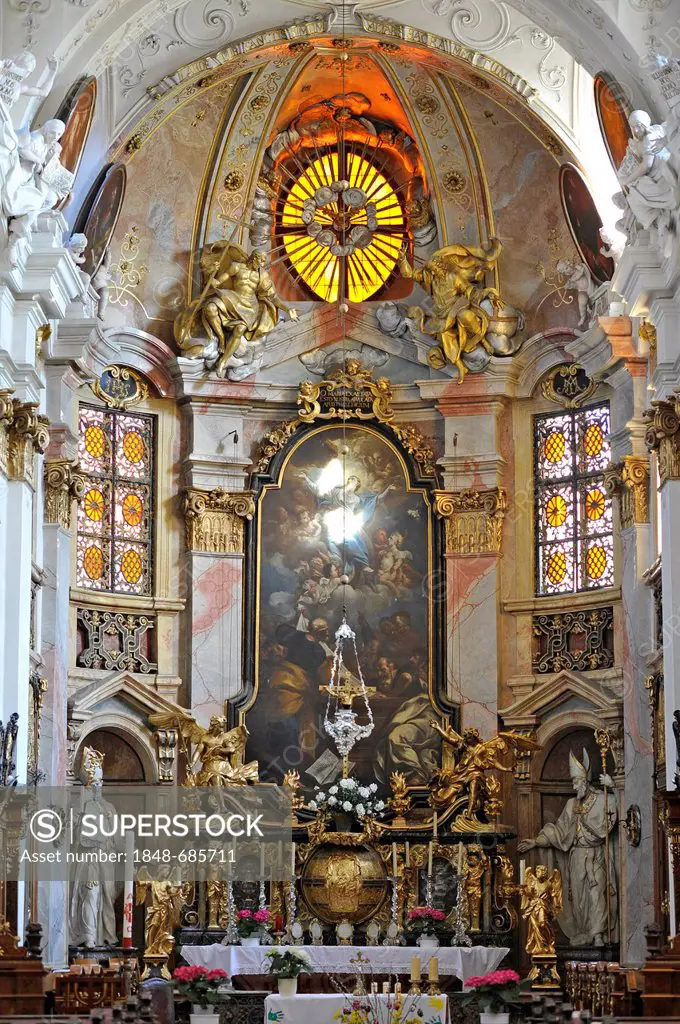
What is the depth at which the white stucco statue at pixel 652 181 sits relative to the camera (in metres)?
22.0

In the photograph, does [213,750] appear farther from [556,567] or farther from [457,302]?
[457,302]

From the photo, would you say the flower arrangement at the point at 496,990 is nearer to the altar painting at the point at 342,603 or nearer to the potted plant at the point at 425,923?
the potted plant at the point at 425,923

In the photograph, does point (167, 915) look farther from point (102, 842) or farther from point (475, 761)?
point (475, 761)

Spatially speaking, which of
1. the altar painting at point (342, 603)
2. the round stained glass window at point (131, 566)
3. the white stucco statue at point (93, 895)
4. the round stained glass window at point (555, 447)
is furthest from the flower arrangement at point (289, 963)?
the round stained glass window at point (555, 447)

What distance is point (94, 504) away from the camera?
88.8 ft

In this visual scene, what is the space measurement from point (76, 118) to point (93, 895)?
→ 10.2m

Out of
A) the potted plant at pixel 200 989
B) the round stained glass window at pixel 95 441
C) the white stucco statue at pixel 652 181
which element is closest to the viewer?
the potted plant at pixel 200 989

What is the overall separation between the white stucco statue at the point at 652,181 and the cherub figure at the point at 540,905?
807 centimetres

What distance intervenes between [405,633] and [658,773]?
4.86 meters

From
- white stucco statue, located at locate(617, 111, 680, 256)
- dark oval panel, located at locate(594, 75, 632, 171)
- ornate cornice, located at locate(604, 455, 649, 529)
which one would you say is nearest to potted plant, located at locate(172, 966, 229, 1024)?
ornate cornice, located at locate(604, 455, 649, 529)

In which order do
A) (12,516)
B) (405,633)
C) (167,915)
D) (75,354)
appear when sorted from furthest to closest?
1. (405,633)
2. (75,354)
3. (167,915)
4. (12,516)

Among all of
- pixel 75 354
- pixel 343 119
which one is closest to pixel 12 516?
pixel 75 354

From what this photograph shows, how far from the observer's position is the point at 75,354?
25562 mm

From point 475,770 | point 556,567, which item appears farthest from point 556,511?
point 475,770
